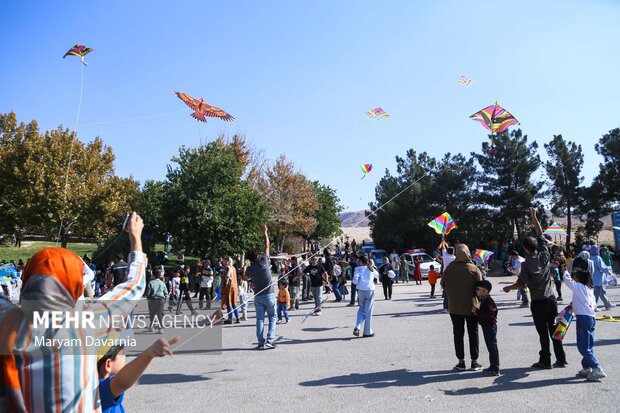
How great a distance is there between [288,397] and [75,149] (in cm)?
3026

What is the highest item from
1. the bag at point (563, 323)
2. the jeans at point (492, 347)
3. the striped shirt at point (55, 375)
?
the striped shirt at point (55, 375)

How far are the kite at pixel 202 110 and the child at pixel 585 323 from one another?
10836 mm

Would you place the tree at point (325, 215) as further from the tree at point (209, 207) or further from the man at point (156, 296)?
the man at point (156, 296)

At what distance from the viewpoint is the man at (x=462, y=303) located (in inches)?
273

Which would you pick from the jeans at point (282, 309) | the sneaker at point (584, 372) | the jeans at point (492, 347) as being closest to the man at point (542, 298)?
the sneaker at point (584, 372)

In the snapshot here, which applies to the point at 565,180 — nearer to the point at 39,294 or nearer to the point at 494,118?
the point at 494,118

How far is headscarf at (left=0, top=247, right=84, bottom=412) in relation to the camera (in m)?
2.08

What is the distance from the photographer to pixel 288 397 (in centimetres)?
590

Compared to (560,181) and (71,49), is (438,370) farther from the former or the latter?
(560,181)

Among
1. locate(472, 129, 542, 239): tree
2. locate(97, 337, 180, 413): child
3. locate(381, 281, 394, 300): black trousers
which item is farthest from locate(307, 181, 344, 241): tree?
locate(97, 337, 180, 413): child

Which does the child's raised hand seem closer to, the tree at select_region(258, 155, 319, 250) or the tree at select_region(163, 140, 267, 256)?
the tree at select_region(163, 140, 267, 256)

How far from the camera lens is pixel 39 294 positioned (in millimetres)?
2086

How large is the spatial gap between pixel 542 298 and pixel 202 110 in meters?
11.1

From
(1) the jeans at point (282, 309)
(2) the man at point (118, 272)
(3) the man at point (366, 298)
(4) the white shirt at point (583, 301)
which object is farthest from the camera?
(2) the man at point (118, 272)
